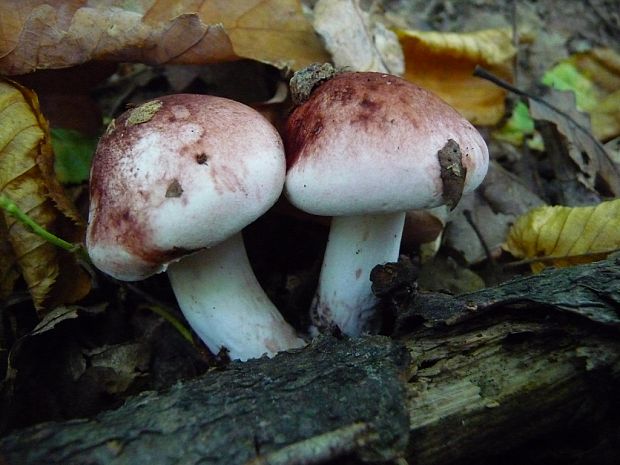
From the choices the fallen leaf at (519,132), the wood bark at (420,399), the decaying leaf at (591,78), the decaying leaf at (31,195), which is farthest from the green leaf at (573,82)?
the decaying leaf at (31,195)

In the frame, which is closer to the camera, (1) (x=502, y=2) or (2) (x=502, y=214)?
(2) (x=502, y=214)

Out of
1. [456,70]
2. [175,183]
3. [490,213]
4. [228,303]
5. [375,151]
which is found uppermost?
[375,151]

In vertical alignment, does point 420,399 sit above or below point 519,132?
above

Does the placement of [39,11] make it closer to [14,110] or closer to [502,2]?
[14,110]

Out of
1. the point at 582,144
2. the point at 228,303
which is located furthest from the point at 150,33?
the point at 582,144

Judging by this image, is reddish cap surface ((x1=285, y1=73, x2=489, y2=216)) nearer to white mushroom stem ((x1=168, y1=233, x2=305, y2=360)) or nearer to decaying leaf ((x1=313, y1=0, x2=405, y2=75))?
white mushroom stem ((x1=168, y1=233, x2=305, y2=360))

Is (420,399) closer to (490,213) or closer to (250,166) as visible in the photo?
(250,166)

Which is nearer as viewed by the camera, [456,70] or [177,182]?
[177,182]

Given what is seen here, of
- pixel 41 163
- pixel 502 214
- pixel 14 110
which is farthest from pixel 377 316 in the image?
pixel 14 110
